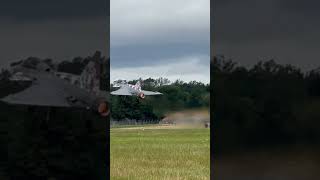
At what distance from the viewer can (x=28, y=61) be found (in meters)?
4.27

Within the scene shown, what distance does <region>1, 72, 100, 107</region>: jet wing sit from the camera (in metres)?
4.27

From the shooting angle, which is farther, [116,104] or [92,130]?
[116,104]

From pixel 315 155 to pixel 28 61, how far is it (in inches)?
101

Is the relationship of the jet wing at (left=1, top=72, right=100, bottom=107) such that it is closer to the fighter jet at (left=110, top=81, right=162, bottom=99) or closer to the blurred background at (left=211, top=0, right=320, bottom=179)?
the blurred background at (left=211, top=0, right=320, bottom=179)

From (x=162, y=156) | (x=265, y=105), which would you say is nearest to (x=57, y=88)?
(x=265, y=105)

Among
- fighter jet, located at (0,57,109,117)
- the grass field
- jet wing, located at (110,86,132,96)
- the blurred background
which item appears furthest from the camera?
jet wing, located at (110,86,132,96)

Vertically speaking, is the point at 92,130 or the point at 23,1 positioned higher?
the point at 23,1

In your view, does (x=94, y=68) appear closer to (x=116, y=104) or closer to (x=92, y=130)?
(x=92, y=130)

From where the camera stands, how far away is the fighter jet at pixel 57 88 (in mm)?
4270

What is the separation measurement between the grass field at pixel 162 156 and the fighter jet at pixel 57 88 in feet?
5.65

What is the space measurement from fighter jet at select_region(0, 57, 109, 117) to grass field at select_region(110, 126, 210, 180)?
1722 mm

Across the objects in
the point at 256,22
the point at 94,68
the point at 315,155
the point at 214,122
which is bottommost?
the point at 315,155

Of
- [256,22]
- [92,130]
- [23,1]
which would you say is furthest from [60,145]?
[256,22]

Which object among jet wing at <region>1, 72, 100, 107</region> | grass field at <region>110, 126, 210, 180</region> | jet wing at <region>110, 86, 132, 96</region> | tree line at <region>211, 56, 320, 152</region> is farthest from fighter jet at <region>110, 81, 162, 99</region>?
tree line at <region>211, 56, 320, 152</region>
